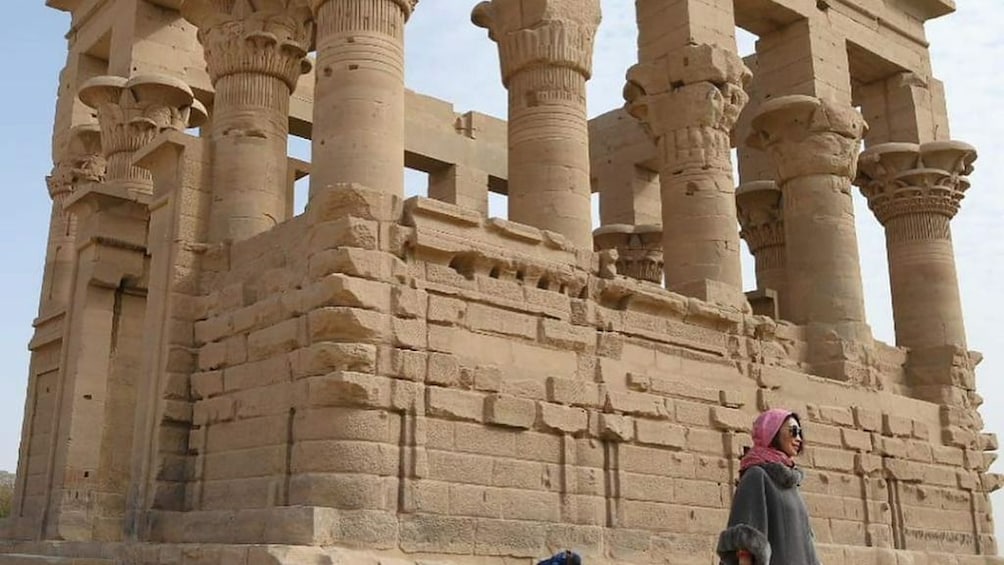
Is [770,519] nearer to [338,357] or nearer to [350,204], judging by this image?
[338,357]

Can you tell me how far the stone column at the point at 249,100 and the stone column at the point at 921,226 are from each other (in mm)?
10553

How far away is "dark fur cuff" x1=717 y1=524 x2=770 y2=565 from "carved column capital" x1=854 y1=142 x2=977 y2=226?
14423 mm

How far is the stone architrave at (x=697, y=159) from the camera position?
1434cm

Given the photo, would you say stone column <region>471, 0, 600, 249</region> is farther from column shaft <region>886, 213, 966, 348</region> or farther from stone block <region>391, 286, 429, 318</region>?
column shaft <region>886, 213, 966, 348</region>

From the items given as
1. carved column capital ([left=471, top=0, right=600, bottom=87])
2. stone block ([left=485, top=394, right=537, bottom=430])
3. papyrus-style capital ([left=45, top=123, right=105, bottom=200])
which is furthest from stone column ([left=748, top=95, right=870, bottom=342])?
papyrus-style capital ([left=45, top=123, right=105, bottom=200])

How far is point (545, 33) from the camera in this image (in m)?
13.5

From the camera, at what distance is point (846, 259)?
16.1m

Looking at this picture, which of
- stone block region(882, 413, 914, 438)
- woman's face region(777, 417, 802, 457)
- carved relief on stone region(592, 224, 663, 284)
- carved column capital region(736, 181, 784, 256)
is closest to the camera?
woman's face region(777, 417, 802, 457)

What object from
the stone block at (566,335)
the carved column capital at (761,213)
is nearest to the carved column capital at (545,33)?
the stone block at (566,335)

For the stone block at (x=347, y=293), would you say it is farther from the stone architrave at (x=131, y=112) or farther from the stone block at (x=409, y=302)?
the stone architrave at (x=131, y=112)

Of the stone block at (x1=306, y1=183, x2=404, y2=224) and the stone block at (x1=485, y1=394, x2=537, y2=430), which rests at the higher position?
the stone block at (x1=306, y1=183, x2=404, y2=224)

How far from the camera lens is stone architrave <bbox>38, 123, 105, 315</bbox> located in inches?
698

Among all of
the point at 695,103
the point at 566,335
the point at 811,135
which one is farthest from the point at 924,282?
the point at 566,335

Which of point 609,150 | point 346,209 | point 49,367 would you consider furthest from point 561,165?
point 609,150
